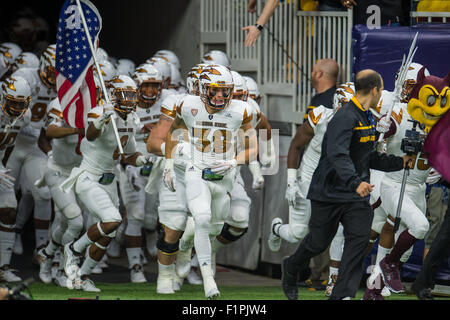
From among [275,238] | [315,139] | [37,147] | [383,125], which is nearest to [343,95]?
[315,139]

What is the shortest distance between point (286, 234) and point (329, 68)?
5.68 feet

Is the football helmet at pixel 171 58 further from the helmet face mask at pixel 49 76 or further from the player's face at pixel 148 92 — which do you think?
the helmet face mask at pixel 49 76

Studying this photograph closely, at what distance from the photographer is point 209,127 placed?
33.4 ft

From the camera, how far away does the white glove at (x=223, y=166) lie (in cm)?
1006

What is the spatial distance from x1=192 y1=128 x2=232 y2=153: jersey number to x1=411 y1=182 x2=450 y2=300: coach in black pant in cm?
202

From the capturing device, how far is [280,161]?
1284cm

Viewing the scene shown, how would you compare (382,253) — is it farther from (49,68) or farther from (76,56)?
(49,68)

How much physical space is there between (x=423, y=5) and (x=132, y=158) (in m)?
3.35

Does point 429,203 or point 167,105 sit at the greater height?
point 167,105

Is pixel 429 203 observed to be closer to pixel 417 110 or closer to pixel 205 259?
pixel 417 110

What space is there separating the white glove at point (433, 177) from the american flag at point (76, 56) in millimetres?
3205

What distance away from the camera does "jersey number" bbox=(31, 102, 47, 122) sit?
12453 millimetres

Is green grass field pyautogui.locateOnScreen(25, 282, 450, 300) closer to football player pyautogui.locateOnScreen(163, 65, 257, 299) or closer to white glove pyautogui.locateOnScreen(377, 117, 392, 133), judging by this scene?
football player pyautogui.locateOnScreen(163, 65, 257, 299)
